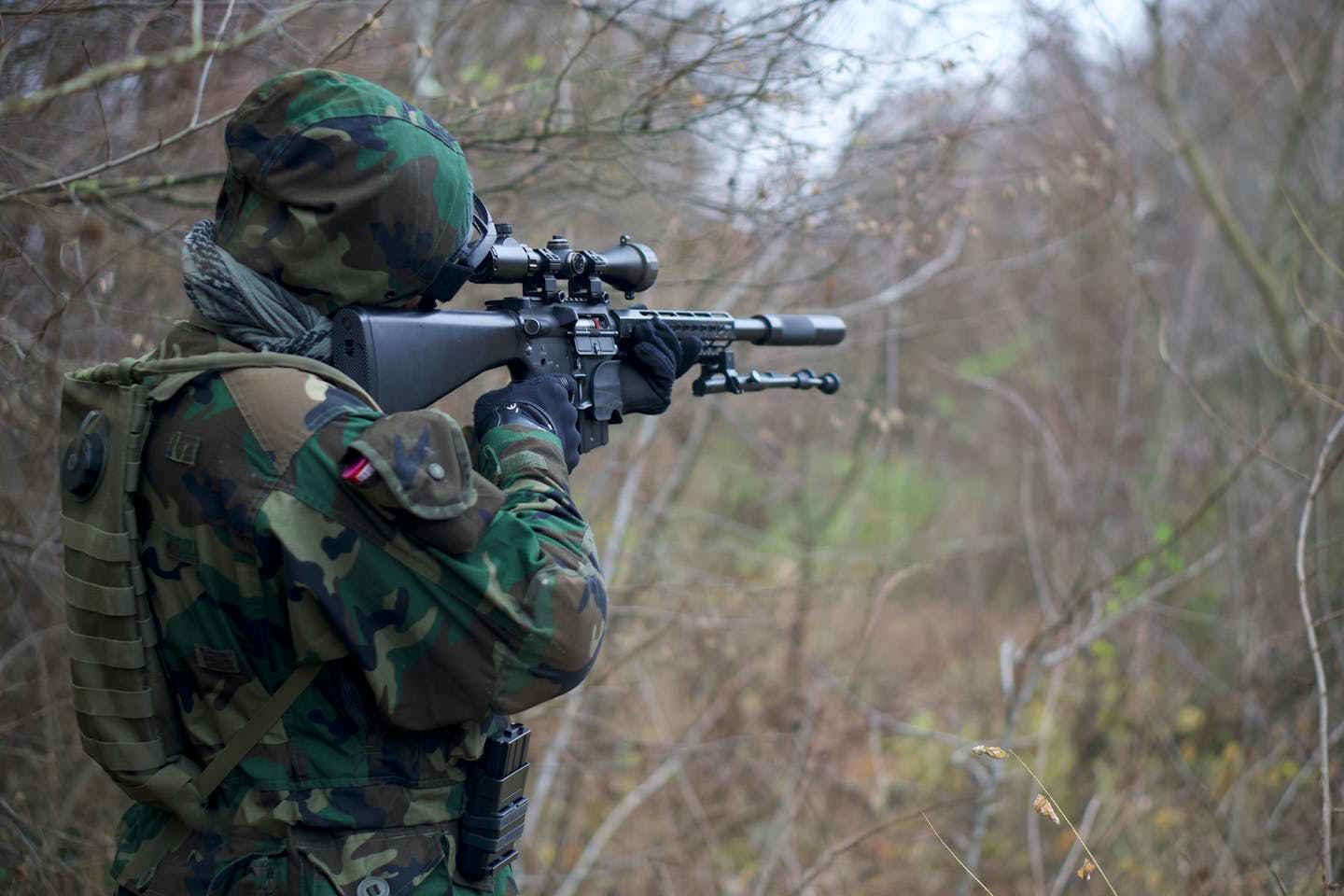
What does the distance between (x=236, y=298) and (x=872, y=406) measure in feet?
15.9

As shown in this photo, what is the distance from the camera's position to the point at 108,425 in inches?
70.6

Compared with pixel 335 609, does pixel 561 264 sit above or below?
above

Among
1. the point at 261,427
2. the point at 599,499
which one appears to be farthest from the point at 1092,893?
the point at 261,427

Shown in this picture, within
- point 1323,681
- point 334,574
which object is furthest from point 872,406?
point 334,574

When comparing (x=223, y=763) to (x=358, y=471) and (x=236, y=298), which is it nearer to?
(x=358, y=471)

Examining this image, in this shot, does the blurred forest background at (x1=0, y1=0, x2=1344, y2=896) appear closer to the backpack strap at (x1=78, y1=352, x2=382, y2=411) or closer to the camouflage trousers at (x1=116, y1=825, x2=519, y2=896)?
the backpack strap at (x1=78, y1=352, x2=382, y2=411)

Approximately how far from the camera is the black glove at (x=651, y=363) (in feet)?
8.68

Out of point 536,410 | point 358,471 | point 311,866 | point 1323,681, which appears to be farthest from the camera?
point 1323,681

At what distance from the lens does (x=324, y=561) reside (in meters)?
1.65

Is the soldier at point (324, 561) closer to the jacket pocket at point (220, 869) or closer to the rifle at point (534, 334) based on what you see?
the jacket pocket at point (220, 869)

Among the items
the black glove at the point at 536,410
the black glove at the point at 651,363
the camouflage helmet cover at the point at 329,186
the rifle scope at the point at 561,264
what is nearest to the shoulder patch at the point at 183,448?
the camouflage helmet cover at the point at 329,186

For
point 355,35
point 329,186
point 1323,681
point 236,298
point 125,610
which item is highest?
point 355,35

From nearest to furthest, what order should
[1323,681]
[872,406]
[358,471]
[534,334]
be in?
[358,471] < [534,334] < [1323,681] < [872,406]

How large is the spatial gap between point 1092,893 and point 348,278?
443 centimetres
